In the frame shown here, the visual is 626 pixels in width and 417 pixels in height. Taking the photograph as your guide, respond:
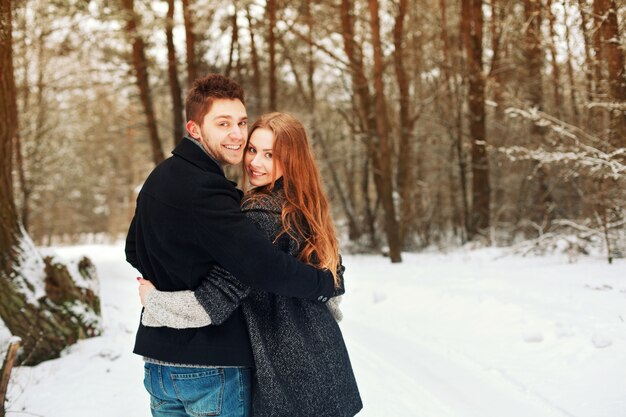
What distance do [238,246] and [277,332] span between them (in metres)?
0.40

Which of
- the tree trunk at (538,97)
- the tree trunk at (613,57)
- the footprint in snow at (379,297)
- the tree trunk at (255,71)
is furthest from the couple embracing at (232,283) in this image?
the tree trunk at (255,71)

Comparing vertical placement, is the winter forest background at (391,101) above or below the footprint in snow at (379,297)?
above

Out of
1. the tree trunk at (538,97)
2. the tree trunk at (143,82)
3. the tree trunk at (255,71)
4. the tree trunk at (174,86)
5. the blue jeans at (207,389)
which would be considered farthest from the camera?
the tree trunk at (255,71)

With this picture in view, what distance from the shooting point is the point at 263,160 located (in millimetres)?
2320

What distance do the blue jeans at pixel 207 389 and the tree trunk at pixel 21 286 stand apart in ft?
10.7

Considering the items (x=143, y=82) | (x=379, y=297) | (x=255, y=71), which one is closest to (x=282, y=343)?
(x=379, y=297)

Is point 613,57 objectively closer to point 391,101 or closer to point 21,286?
point 21,286

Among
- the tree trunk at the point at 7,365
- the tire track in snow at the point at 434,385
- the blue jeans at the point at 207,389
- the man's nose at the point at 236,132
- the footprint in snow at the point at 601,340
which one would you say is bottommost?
the tire track in snow at the point at 434,385

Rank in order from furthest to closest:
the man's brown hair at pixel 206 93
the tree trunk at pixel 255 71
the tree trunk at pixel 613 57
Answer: the tree trunk at pixel 255 71
the tree trunk at pixel 613 57
the man's brown hair at pixel 206 93

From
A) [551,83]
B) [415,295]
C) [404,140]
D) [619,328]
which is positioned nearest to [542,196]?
[551,83]

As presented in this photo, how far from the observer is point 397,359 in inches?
224

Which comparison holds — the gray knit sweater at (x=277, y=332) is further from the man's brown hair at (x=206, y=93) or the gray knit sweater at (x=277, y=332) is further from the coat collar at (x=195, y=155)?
the man's brown hair at (x=206, y=93)

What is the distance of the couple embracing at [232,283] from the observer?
195 cm

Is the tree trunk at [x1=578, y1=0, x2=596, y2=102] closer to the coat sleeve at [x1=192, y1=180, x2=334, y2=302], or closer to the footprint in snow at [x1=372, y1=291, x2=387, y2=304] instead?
the footprint in snow at [x1=372, y1=291, x2=387, y2=304]
